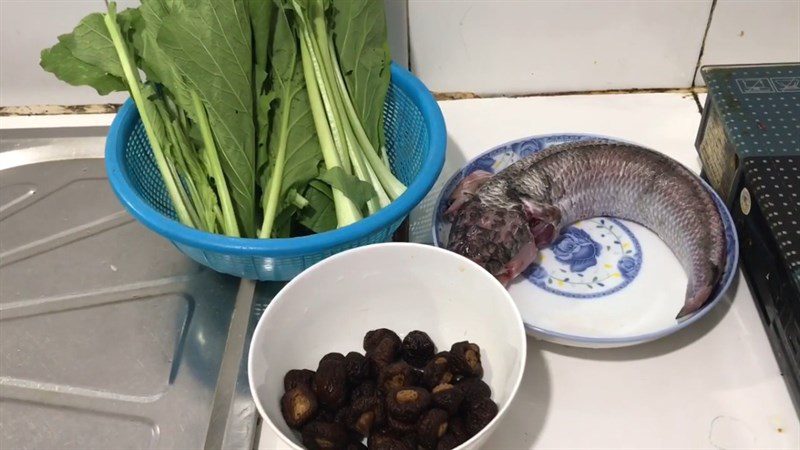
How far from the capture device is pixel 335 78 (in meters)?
0.77

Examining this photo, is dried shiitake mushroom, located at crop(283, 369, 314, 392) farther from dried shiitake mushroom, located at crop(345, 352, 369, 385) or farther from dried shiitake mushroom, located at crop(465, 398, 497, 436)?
dried shiitake mushroom, located at crop(465, 398, 497, 436)

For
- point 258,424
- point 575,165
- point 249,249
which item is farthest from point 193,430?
point 575,165

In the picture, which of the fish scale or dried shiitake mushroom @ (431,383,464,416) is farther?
the fish scale

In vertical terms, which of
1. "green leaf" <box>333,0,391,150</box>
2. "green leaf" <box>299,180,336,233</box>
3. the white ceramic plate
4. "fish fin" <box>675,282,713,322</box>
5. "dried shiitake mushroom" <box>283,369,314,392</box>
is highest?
"green leaf" <box>333,0,391,150</box>

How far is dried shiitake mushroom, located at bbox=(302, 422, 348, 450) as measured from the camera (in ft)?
1.87

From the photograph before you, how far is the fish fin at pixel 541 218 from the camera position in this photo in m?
0.76

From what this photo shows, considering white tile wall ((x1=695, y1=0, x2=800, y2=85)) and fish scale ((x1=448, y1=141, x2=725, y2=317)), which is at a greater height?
white tile wall ((x1=695, y1=0, x2=800, y2=85))

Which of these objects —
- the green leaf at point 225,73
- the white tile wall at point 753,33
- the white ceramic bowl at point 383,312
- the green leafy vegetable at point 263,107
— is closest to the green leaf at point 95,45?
the green leafy vegetable at point 263,107

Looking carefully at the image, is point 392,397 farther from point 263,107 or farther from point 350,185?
point 263,107

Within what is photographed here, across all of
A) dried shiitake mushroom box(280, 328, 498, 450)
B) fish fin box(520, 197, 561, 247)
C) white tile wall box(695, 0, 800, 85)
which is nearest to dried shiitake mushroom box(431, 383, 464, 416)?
dried shiitake mushroom box(280, 328, 498, 450)

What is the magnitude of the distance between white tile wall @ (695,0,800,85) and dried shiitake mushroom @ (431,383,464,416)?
61cm

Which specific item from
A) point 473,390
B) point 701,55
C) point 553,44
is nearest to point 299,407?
point 473,390

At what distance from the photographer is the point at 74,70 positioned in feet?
2.48

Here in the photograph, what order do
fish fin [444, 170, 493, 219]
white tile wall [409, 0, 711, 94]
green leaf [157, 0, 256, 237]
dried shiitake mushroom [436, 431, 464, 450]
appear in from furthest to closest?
1. white tile wall [409, 0, 711, 94]
2. fish fin [444, 170, 493, 219]
3. green leaf [157, 0, 256, 237]
4. dried shiitake mushroom [436, 431, 464, 450]
